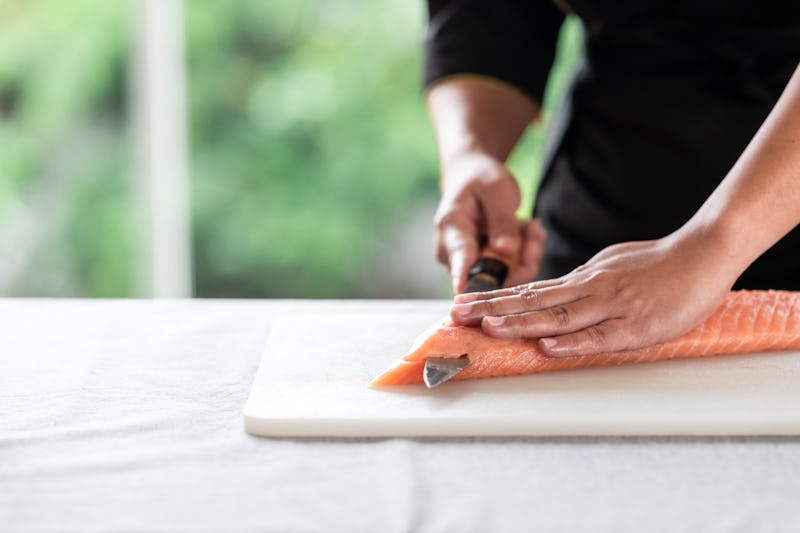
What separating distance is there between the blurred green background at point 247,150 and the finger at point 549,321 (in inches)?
99.4

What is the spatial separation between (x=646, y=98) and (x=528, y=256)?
365 mm

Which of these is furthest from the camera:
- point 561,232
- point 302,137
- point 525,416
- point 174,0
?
point 302,137

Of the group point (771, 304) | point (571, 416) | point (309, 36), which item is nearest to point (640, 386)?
point (571, 416)

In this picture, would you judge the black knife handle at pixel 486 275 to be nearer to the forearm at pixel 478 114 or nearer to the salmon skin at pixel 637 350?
the salmon skin at pixel 637 350

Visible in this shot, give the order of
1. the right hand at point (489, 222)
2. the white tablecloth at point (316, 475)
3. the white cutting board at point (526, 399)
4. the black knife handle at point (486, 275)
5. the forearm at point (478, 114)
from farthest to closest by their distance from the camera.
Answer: the forearm at point (478, 114), the right hand at point (489, 222), the black knife handle at point (486, 275), the white cutting board at point (526, 399), the white tablecloth at point (316, 475)

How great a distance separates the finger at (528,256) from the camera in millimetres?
1494

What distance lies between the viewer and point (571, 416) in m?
1.01

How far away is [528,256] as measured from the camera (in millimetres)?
1492

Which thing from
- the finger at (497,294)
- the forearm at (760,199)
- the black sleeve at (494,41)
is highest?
the black sleeve at (494,41)

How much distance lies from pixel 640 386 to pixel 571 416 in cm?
14

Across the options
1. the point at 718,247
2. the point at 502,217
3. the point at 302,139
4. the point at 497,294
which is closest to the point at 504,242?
the point at 502,217

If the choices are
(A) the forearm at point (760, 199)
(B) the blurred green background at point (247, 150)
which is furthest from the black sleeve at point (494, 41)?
(B) the blurred green background at point (247, 150)

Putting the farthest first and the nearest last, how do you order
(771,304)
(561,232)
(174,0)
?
(174,0)
(561,232)
(771,304)

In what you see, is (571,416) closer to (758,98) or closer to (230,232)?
(758,98)
